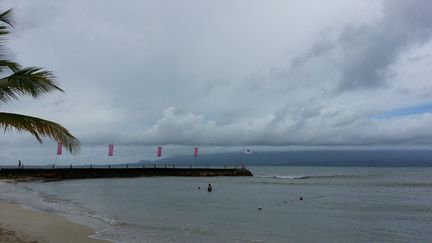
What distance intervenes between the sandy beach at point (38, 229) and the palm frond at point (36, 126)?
5975 millimetres

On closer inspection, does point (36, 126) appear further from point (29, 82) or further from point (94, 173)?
point (94, 173)

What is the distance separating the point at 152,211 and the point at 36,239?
14380mm

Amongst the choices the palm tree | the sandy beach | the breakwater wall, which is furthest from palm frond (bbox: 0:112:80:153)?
the breakwater wall

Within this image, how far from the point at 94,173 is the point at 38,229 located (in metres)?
68.0

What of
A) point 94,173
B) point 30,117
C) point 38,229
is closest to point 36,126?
point 30,117

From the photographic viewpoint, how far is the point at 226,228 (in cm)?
2111

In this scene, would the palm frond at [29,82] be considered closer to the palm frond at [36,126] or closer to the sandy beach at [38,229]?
the palm frond at [36,126]

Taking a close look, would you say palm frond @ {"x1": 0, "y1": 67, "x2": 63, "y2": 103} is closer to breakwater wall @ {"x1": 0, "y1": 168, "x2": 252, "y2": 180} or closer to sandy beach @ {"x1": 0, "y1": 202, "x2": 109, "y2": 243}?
sandy beach @ {"x1": 0, "y1": 202, "x2": 109, "y2": 243}

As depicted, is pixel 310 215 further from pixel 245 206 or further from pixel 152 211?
pixel 152 211

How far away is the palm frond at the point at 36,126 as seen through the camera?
8719 mm

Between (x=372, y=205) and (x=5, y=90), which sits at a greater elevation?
(x=5, y=90)

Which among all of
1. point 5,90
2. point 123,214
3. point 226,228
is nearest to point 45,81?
point 5,90

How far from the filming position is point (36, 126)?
8.77 m

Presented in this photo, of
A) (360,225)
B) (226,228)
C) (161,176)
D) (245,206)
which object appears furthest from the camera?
(161,176)
